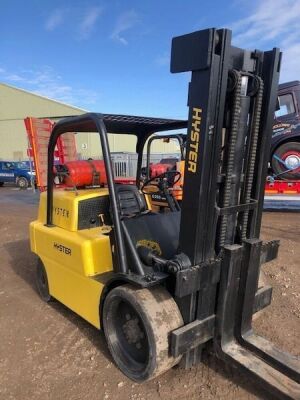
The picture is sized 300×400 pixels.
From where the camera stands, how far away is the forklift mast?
2508mm

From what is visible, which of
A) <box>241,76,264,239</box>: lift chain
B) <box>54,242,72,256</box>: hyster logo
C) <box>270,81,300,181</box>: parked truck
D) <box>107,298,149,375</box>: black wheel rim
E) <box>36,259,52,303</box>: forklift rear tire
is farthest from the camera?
<box>270,81,300,181</box>: parked truck

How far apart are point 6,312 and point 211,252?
9.08 feet

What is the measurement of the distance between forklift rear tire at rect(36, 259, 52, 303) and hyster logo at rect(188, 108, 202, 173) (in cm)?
250

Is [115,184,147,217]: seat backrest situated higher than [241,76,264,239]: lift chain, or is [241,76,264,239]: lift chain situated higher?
[241,76,264,239]: lift chain

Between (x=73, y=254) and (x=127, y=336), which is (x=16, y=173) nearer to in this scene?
(x=73, y=254)

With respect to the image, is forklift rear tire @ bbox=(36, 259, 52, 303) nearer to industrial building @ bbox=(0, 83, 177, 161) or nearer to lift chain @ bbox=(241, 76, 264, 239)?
lift chain @ bbox=(241, 76, 264, 239)

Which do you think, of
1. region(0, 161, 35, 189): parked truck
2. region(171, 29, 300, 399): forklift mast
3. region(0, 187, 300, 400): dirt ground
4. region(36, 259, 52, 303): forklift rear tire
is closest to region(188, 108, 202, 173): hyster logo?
region(171, 29, 300, 399): forklift mast

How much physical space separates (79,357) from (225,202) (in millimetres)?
1980

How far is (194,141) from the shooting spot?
8.54ft

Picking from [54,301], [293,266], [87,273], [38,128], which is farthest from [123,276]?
[38,128]

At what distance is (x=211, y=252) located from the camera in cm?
283

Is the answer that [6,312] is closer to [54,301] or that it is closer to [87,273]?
[54,301]

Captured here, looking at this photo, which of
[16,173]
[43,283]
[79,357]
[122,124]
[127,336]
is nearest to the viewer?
[127,336]

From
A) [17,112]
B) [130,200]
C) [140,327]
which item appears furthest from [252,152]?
[17,112]
